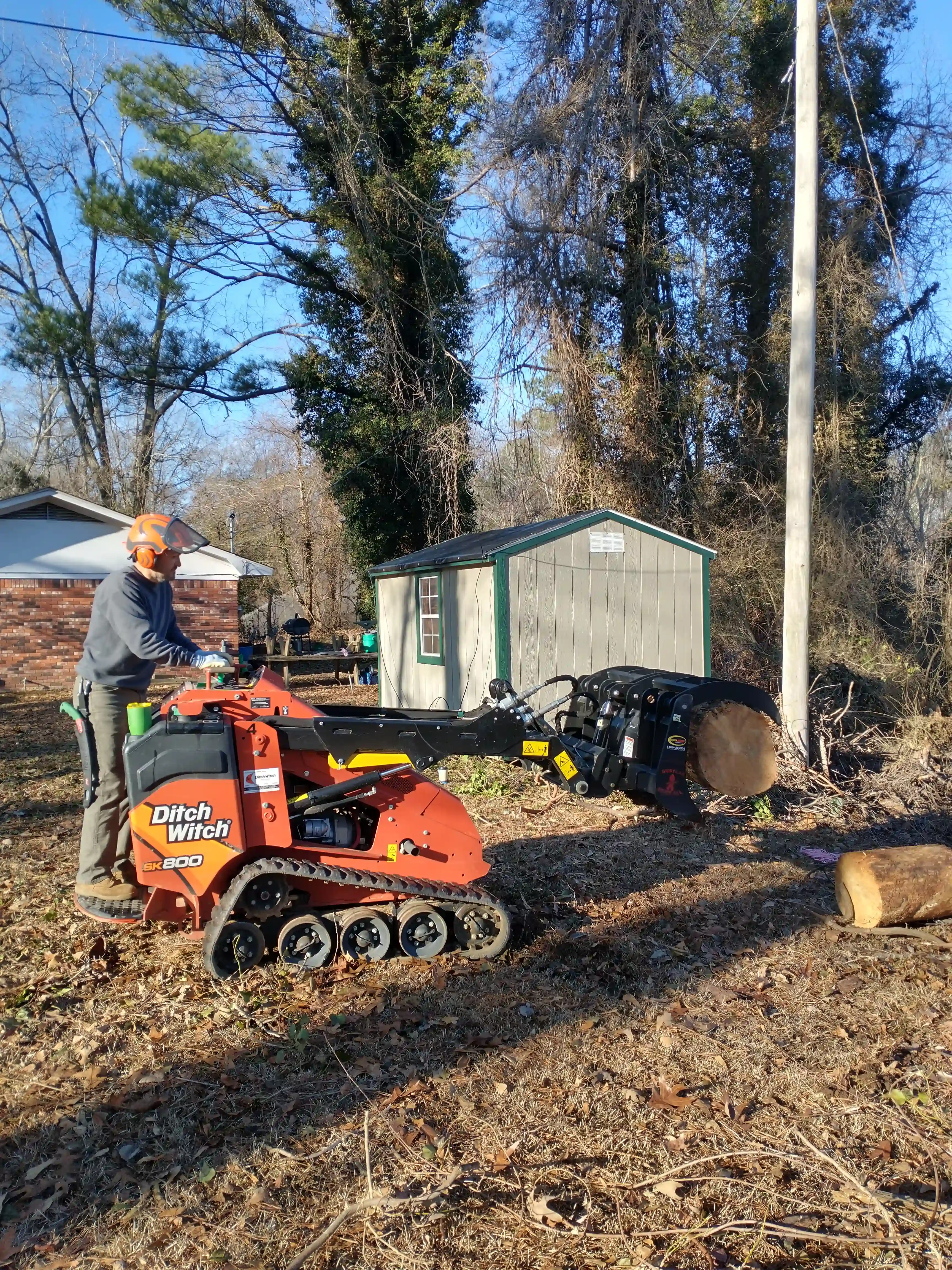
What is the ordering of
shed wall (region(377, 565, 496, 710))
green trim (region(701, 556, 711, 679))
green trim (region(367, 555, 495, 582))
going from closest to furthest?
green trim (region(367, 555, 495, 582)) → shed wall (region(377, 565, 496, 710)) → green trim (region(701, 556, 711, 679))

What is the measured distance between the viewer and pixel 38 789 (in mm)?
9344

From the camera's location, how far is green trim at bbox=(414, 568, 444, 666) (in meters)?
12.3

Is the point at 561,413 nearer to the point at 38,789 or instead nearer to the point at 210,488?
the point at 38,789

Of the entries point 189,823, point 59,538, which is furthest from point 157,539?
point 59,538

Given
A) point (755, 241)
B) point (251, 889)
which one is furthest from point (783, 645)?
point (755, 241)

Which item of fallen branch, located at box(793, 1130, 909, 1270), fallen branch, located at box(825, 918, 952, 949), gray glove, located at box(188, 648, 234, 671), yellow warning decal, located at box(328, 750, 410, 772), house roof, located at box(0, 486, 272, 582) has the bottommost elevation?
Result: fallen branch, located at box(793, 1130, 909, 1270)

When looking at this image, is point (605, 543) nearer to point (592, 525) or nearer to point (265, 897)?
point (592, 525)

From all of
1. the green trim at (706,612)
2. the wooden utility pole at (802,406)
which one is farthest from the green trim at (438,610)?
the wooden utility pole at (802,406)

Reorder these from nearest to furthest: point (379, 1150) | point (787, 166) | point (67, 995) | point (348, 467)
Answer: point (379, 1150)
point (67, 995)
point (787, 166)
point (348, 467)

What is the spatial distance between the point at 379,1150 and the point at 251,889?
1.64 metres

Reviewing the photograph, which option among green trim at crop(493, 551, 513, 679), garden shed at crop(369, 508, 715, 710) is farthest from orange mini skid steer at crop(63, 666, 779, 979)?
garden shed at crop(369, 508, 715, 710)

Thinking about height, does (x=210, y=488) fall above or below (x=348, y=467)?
above

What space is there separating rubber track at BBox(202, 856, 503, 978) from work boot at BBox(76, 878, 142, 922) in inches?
26.1

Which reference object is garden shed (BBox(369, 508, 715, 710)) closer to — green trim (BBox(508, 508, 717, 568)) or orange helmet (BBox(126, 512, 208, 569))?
green trim (BBox(508, 508, 717, 568))
